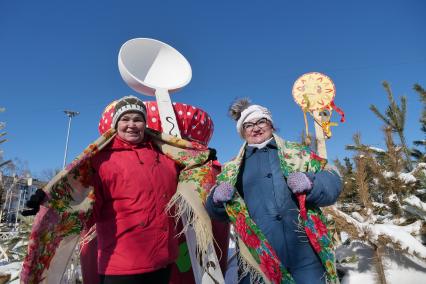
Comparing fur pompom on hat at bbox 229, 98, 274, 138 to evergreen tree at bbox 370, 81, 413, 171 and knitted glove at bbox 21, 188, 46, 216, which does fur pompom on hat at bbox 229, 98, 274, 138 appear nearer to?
knitted glove at bbox 21, 188, 46, 216

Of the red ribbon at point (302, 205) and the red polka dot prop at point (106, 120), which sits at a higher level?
the red polka dot prop at point (106, 120)

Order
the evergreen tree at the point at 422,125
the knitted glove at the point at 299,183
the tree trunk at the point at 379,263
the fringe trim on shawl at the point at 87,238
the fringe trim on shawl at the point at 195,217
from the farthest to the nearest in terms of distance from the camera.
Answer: the evergreen tree at the point at 422,125 → the tree trunk at the point at 379,263 → the fringe trim on shawl at the point at 87,238 → the fringe trim on shawl at the point at 195,217 → the knitted glove at the point at 299,183

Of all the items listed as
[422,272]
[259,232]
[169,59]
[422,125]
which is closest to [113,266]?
[259,232]

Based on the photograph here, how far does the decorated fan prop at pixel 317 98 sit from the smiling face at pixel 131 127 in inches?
150

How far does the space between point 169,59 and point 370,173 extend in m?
2.76

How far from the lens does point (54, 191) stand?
1.89 m

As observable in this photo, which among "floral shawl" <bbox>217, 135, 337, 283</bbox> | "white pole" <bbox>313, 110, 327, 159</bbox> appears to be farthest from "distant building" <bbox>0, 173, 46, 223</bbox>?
"white pole" <bbox>313, 110, 327, 159</bbox>

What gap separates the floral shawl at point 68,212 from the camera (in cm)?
181

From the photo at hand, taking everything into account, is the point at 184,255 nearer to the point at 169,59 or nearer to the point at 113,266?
the point at 113,266

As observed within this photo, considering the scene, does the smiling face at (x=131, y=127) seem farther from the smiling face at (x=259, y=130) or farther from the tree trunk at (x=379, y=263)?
the tree trunk at (x=379, y=263)

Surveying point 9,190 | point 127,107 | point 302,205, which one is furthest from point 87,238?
point 9,190

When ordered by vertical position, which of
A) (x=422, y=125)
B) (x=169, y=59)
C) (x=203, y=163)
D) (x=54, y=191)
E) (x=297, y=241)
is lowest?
(x=297, y=241)

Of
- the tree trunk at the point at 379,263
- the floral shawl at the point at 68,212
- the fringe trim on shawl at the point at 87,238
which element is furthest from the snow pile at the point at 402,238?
the fringe trim on shawl at the point at 87,238

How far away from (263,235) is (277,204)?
0.63 feet
